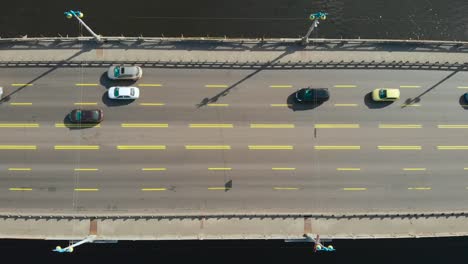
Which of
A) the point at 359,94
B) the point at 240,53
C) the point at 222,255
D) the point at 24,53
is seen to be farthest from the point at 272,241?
the point at 24,53

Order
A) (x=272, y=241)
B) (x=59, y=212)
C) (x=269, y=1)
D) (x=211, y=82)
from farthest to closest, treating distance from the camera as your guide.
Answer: (x=269, y=1) → (x=272, y=241) → (x=211, y=82) → (x=59, y=212)

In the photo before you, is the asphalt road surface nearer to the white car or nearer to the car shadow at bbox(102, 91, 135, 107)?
the car shadow at bbox(102, 91, 135, 107)

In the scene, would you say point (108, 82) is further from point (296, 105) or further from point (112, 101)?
point (296, 105)

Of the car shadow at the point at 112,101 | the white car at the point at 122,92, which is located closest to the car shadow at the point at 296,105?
the white car at the point at 122,92

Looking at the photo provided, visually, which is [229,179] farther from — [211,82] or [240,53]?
[240,53]

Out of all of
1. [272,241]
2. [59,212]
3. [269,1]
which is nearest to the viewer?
[59,212]

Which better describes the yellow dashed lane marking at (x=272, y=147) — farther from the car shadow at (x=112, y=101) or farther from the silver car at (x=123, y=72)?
the silver car at (x=123, y=72)

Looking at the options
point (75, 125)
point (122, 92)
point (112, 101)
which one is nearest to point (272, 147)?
point (122, 92)
